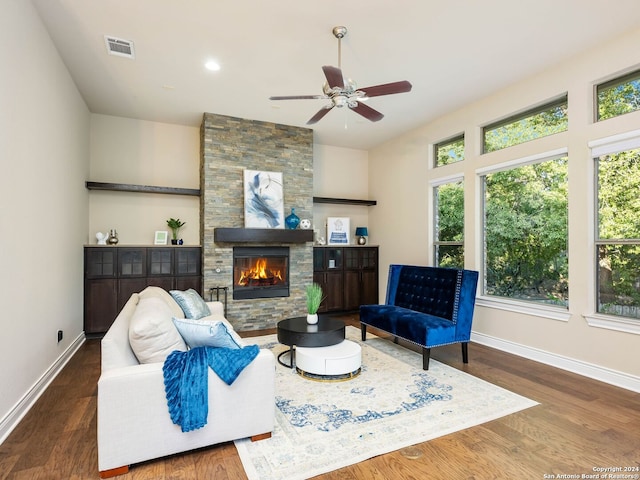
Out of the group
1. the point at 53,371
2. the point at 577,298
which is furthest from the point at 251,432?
the point at 577,298

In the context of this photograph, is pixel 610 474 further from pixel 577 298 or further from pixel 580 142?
pixel 580 142

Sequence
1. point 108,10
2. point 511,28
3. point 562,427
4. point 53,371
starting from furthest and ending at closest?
point 53,371 → point 511,28 → point 108,10 → point 562,427

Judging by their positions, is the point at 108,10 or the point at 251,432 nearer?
the point at 251,432

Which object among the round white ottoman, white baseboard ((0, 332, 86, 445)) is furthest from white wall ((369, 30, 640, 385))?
white baseboard ((0, 332, 86, 445))

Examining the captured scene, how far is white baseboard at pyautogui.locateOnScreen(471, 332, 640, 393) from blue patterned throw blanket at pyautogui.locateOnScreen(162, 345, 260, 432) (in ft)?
11.2

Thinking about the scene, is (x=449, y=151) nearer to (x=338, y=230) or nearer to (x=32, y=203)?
(x=338, y=230)

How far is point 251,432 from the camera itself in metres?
2.34

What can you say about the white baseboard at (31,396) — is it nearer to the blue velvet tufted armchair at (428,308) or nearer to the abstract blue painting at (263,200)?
the abstract blue painting at (263,200)

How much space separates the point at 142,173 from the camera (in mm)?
5762

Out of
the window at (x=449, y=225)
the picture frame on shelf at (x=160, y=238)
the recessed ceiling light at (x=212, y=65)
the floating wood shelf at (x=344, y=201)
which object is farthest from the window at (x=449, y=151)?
the picture frame on shelf at (x=160, y=238)

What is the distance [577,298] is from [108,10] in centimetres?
520

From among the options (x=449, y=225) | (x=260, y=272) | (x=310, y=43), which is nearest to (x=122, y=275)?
(x=260, y=272)

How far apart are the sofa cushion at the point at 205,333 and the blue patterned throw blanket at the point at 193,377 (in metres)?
0.10

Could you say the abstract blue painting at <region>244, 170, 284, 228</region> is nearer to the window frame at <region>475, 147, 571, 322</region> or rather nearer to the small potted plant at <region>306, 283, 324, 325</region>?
the small potted plant at <region>306, 283, 324, 325</region>
